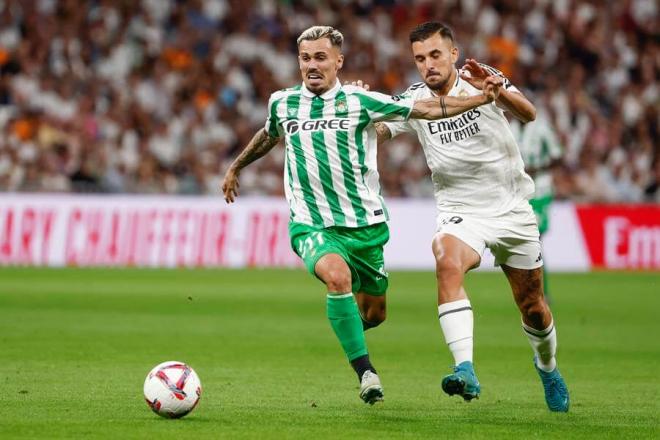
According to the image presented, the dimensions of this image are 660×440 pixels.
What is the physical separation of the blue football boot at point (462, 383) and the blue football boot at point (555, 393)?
1013 mm

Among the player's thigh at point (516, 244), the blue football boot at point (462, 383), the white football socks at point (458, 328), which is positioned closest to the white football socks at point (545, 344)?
the player's thigh at point (516, 244)

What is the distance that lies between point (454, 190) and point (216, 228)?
1459cm

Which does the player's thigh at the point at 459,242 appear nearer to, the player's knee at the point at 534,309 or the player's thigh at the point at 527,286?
the player's thigh at the point at 527,286

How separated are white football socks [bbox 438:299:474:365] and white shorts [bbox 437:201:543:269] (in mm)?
582

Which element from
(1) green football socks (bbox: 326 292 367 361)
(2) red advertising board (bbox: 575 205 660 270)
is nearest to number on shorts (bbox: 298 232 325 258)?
(1) green football socks (bbox: 326 292 367 361)

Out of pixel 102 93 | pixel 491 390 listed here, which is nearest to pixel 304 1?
pixel 102 93

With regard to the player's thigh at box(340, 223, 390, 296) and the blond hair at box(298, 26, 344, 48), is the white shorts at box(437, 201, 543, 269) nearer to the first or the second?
the player's thigh at box(340, 223, 390, 296)

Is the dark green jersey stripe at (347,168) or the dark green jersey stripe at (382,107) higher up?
the dark green jersey stripe at (382,107)

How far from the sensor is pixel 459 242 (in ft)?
27.1

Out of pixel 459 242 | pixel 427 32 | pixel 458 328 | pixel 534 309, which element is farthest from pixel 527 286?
pixel 427 32

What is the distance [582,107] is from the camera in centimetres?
2705

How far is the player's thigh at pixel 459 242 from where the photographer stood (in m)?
8.13

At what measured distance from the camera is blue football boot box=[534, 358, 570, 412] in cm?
840

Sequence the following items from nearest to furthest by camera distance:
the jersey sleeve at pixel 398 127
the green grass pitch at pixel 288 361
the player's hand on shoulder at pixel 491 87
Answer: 1. the green grass pitch at pixel 288 361
2. the player's hand on shoulder at pixel 491 87
3. the jersey sleeve at pixel 398 127
